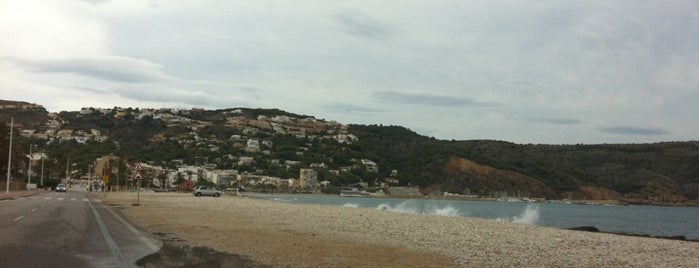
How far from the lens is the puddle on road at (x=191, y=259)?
12235 millimetres

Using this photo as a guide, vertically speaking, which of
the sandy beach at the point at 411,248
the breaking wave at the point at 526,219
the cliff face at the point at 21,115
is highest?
the cliff face at the point at 21,115

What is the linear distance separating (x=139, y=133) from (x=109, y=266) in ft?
632

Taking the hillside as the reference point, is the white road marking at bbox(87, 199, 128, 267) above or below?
below

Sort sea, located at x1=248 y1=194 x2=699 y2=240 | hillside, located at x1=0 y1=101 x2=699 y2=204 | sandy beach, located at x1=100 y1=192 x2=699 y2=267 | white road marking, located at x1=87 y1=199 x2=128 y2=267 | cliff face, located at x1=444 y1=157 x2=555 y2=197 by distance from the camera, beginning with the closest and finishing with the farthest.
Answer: white road marking, located at x1=87 y1=199 x2=128 y2=267
sandy beach, located at x1=100 y1=192 x2=699 y2=267
sea, located at x1=248 y1=194 x2=699 y2=240
hillside, located at x1=0 y1=101 x2=699 y2=204
cliff face, located at x1=444 y1=157 x2=555 y2=197

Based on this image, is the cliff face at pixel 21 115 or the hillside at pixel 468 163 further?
the cliff face at pixel 21 115

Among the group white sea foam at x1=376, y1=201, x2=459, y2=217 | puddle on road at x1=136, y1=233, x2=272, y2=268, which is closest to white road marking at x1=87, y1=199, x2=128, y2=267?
puddle on road at x1=136, y1=233, x2=272, y2=268

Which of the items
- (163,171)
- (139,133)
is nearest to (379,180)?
(163,171)

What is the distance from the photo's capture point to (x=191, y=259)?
13078 millimetres

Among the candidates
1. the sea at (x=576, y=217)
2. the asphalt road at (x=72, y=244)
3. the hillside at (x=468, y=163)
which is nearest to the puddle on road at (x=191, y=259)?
the asphalt road at (x=72, y=244)

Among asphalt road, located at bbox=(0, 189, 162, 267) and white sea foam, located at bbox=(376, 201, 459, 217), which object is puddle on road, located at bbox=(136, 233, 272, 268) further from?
white sea foam, located at bbox=(376, 201, 459, 217)

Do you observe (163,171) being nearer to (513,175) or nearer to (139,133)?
(139,133)

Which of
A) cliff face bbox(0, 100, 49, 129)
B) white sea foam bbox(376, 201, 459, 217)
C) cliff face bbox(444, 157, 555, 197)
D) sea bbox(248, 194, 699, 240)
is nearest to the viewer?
sea bbox(248, 194, 699, 240)

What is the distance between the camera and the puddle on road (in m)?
12.2

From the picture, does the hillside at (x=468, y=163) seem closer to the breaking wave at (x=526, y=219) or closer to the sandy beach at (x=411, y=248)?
the breaking wave at (x=526, y=219)
